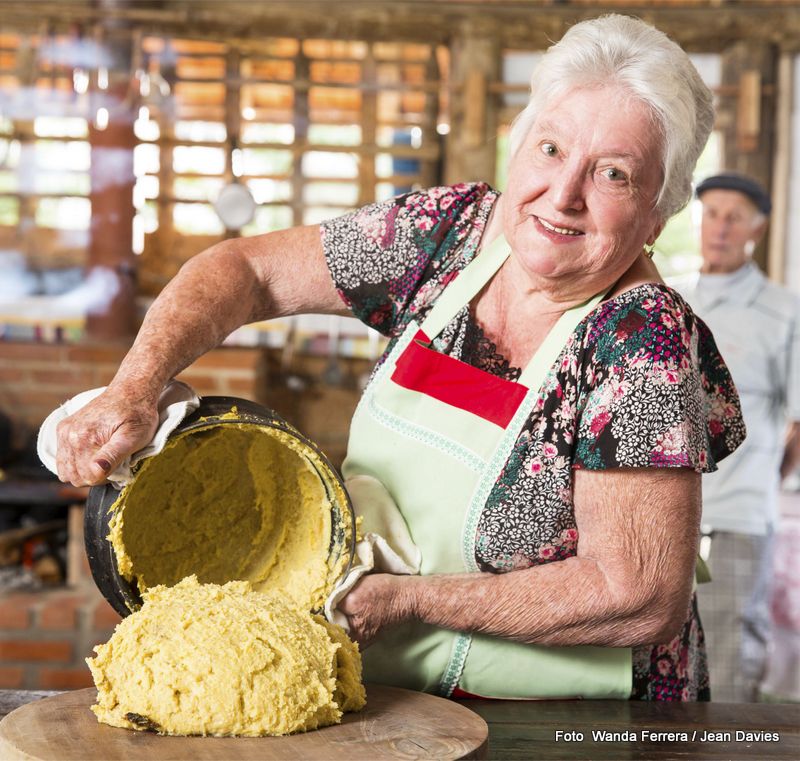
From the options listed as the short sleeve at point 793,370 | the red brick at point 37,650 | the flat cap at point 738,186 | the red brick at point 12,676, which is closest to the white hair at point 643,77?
the short sleeve at point 793,370

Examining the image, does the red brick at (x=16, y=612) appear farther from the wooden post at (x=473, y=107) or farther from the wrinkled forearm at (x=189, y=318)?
the wrinkled forearm at (x=189, y=318)

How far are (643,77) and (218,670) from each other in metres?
0.79

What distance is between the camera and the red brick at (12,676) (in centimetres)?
376

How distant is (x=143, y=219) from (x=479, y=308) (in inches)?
142

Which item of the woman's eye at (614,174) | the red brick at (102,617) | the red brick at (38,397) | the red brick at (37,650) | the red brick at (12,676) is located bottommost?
the red brick at (12,676)

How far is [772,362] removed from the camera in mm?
3484

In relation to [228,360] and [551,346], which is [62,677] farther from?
[551,346]

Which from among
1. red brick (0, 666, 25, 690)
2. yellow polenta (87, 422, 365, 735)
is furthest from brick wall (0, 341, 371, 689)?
yellow polenta (87, 422, 365, 735)

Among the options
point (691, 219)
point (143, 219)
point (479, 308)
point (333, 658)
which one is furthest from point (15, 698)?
point (691, 219)

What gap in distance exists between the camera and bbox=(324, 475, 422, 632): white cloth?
124 centimetres

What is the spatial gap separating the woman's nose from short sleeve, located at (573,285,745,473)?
133 mm

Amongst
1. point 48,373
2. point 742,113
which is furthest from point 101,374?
point 742,113

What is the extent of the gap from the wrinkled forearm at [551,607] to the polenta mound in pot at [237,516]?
0.12m

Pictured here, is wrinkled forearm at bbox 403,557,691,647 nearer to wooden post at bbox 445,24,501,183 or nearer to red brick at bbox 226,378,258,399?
red brick at bbox 226,378,258,399
